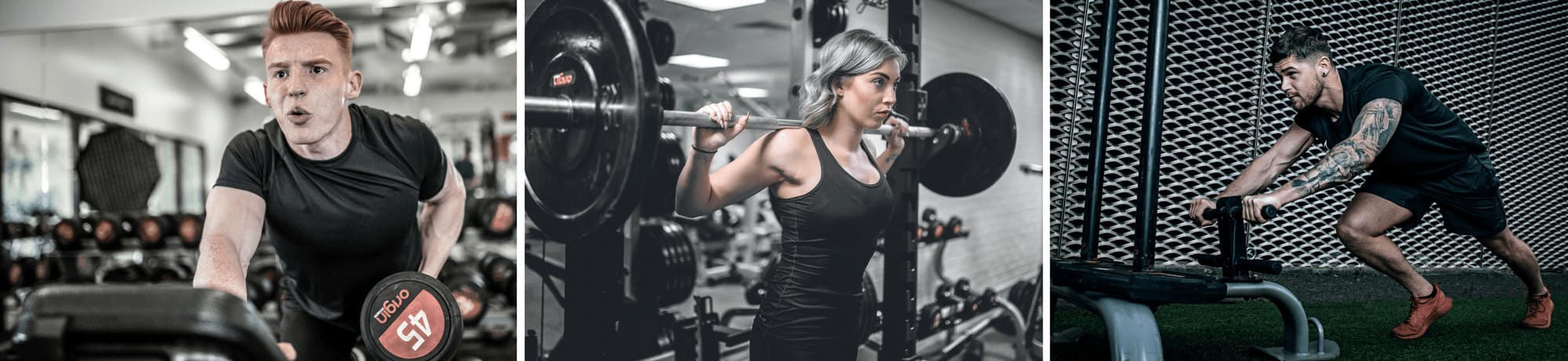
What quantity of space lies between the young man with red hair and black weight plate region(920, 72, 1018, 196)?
1042 millimetres

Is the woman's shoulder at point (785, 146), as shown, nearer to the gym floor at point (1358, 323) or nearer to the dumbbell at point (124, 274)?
the gym floor at point (1358, 323)

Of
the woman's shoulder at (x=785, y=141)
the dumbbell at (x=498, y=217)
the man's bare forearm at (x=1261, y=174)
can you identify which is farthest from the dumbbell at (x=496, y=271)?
the man's bare forearm at (x=1261, y=174)

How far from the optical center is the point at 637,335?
128 cm

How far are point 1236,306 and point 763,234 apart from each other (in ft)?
7.00

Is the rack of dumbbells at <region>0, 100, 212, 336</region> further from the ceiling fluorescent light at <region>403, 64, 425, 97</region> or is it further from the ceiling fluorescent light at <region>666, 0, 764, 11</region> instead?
the ceiling fluorescent light at <region>666, 0, 764, 11</region>

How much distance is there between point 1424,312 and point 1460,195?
13.7 inches

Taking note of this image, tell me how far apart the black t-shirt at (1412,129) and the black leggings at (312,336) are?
2.49 meters

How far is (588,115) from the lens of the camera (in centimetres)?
123

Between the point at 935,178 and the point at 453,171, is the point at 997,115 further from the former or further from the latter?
the point at 453,171

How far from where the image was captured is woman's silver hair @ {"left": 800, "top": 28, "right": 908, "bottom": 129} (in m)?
1.34

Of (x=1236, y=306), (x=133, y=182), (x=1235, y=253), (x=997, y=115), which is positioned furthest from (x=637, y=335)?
(x=133, y=182)

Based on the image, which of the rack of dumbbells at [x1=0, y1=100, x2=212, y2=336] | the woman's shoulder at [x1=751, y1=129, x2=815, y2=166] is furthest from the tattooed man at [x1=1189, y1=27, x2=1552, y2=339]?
the rack of dumbbells at [x1=0, y1=100, x2=212, y2=336]

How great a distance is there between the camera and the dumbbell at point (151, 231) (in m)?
2.57

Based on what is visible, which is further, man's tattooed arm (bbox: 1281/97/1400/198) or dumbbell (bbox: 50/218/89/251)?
dumbbell (bbox: 50/218/89/251)
